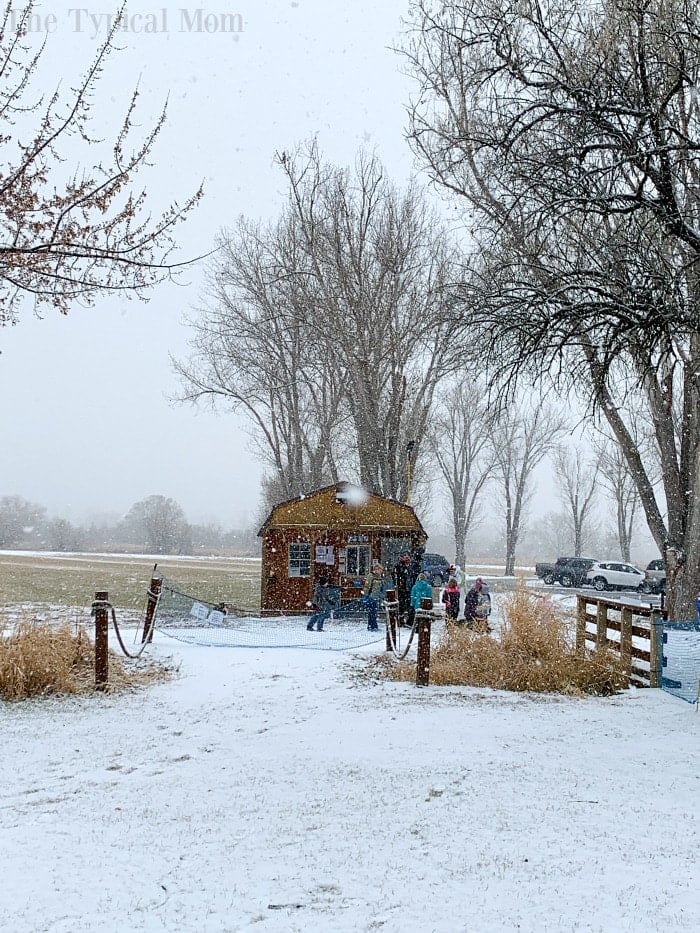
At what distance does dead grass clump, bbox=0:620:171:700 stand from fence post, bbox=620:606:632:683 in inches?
250

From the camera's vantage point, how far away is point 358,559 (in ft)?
70.9

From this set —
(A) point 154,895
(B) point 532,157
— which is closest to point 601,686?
(B) point 532,157

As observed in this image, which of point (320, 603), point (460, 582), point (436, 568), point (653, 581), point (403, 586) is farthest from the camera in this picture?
point (653, 581)

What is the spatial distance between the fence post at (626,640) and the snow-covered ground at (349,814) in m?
1.17

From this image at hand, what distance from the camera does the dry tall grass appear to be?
1027cm

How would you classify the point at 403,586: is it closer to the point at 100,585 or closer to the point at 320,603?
the point at 320,603

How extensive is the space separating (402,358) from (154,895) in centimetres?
2337

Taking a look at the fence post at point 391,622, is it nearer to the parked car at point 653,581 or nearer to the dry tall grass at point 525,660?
the dry tall grass at point 525,660

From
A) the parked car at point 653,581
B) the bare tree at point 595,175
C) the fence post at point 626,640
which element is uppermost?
the bare tree at point 595,175

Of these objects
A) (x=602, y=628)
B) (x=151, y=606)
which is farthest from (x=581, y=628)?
(x=151, y=606)

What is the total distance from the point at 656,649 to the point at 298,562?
12.2m

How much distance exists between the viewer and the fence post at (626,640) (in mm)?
10773

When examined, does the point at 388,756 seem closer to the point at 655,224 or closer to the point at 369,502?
the point at 655,224

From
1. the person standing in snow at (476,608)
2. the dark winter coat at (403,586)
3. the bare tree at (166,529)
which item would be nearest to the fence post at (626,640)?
the person standing in snow at (476,608)
